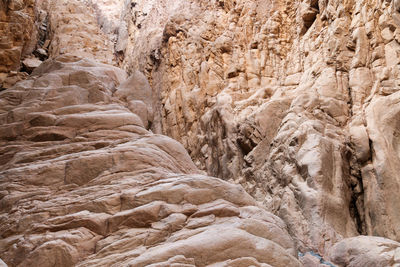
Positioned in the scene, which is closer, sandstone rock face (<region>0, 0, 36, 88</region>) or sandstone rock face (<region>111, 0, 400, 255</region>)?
sandstone rock face (<region>111, 0, 400, 255</region>)

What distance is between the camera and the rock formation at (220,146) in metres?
8.41

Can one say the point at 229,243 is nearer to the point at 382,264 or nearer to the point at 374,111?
the point at 382,264

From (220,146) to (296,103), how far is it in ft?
19.0

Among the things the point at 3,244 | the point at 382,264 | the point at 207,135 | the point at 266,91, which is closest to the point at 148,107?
the point at 207,135

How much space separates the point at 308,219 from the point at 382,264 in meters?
4.29

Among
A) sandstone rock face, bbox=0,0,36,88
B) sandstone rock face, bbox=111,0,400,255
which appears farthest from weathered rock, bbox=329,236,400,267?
sandstone rock face, bbox=0,0,36,88

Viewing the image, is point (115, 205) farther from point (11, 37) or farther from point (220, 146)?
point (11, 37)

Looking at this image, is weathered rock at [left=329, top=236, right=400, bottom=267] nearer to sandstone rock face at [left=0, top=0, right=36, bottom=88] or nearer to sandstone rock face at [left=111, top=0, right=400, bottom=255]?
sandstone rock face at [left=111, top=0, right=400, bottom=255]

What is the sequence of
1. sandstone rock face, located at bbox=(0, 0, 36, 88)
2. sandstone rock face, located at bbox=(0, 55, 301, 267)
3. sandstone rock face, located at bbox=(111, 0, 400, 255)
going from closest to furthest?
sandstone rock face, located at bbox=(0, 55, 301, 267) < sandstone rock face, located at bbox=(111, 0, 400, 255) < sandstone rock face, located at bbox=(0, 0, 36, 88)

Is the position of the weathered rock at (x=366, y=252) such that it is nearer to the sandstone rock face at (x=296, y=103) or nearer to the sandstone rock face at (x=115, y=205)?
the sandstone rock face at (x=296, y=103)

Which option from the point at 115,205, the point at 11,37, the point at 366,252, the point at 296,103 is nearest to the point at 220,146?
the point at 296,103

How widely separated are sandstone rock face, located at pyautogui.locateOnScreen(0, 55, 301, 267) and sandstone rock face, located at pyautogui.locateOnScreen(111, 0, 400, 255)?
5286 millimetres

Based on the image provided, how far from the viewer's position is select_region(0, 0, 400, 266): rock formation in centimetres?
841

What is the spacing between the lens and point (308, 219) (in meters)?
13.7
